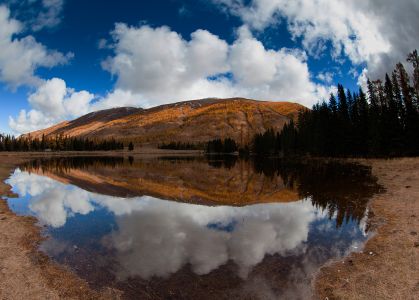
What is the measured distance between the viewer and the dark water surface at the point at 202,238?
1273 centimetres

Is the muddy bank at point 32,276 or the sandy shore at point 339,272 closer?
the sandy shore at point 339,272

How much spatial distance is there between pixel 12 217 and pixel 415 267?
82.5 feet

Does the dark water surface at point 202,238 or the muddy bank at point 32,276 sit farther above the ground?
the muddy bank at point 32,276

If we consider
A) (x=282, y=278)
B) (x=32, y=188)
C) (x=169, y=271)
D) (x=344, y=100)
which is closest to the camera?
(x=282, y=278)

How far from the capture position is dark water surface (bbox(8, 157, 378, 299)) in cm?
1273

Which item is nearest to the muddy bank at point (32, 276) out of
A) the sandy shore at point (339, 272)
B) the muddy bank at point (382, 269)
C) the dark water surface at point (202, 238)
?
the sandy shore at point (339, 272)

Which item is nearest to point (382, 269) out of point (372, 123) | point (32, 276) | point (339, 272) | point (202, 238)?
point (339, 272)

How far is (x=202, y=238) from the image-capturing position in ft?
62.7

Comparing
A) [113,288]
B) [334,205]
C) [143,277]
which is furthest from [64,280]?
[334,205]

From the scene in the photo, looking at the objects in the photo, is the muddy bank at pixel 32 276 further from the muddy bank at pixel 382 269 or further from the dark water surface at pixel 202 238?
the muddy bank at pixel 382 269

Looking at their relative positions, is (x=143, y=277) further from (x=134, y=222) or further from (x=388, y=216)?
(x=388, y=216)

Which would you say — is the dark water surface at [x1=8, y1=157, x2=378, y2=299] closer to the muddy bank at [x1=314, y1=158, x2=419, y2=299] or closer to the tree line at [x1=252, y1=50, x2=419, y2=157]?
the muddy bank at [x1=314, y1=158, x2=419, y2=299]

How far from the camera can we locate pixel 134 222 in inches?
925

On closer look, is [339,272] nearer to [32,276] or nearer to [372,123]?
[32,276]
